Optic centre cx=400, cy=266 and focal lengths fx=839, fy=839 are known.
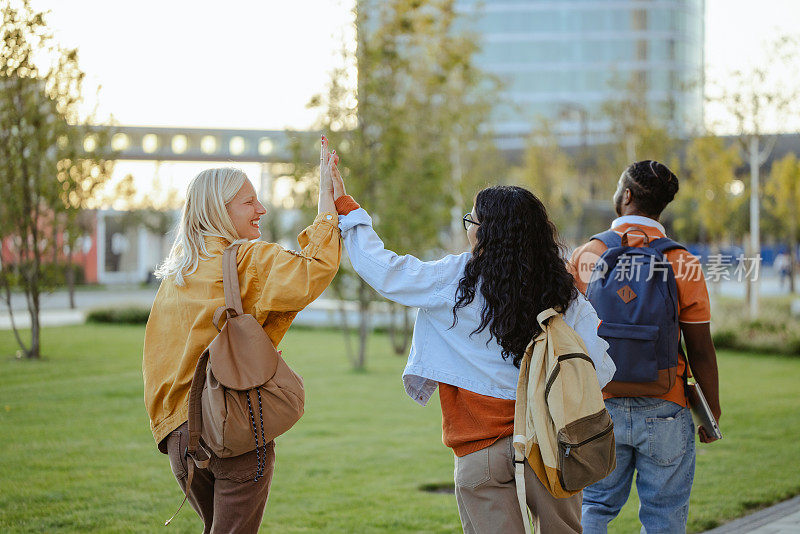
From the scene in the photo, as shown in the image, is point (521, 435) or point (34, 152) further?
point (34, 152)

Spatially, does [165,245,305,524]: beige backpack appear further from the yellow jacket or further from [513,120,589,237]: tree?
[513,120,589,237]: tree

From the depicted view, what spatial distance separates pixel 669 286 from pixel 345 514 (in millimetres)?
3080

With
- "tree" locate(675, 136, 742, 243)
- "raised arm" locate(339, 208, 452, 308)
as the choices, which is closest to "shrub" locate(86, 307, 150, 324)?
"tree" locate(675, 136, 742, 243)

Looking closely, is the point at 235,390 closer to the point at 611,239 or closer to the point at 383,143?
the point at 611,239

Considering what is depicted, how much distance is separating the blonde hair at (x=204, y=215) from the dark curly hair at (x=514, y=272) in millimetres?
881

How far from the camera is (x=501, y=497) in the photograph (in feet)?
9.36

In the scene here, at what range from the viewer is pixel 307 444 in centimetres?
811

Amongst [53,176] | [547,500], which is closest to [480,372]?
[547,500]

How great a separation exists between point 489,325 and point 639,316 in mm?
1005

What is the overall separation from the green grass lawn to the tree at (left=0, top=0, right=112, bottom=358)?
81.4 inches

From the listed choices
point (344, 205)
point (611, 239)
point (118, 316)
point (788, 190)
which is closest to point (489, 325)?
point (344, 205)

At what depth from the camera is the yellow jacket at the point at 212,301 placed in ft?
9.29

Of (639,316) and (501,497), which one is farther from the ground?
(639,316)

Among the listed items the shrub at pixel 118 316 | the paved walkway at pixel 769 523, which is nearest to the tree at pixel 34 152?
the shrub at pixel 118 316
